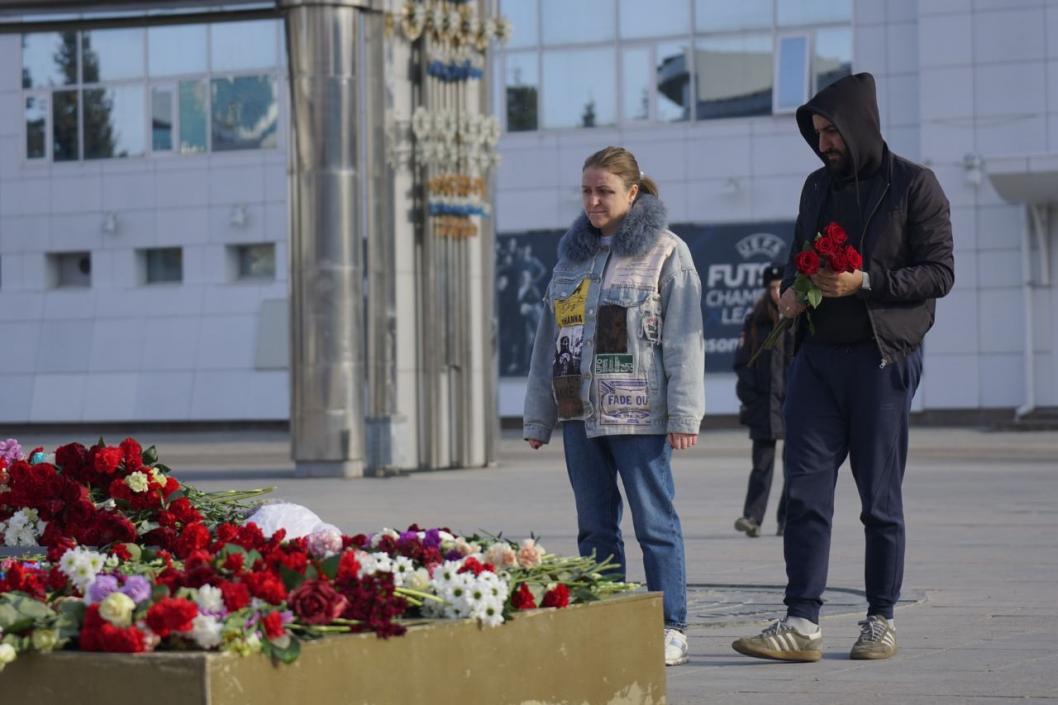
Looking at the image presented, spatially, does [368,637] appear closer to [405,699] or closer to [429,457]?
[405,699]

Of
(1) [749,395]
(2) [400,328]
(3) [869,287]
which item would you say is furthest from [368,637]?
(2) [400,328]

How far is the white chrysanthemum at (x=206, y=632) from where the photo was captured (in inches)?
181

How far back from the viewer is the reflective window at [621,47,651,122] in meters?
39.5

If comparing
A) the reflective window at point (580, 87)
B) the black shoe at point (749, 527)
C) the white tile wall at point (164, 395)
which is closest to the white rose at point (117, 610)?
the black shoe at point (749, 527)

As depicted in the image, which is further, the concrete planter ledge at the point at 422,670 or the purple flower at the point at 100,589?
the purple flower at the point at 100,589

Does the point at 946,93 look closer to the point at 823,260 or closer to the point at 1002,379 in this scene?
the point at 1002,379

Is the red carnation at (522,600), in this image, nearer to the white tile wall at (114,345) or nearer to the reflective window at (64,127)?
the white tile wall at (114,345)

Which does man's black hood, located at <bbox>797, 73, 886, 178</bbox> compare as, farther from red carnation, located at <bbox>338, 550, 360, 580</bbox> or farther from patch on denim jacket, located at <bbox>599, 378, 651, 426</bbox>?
red carnation, located at <bbox>338, 550, 360, 580</bbox>

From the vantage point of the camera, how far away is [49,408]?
44.2 m

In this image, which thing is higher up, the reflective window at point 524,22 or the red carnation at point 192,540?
the reflective window at point 524,22

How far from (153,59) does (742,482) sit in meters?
26.1

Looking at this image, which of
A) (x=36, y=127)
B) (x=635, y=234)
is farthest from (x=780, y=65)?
(x=635, y=234)

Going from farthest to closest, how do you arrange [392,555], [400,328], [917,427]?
[917,427] → [400,328] → [392,555]

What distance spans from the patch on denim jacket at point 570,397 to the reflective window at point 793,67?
31.4 m
